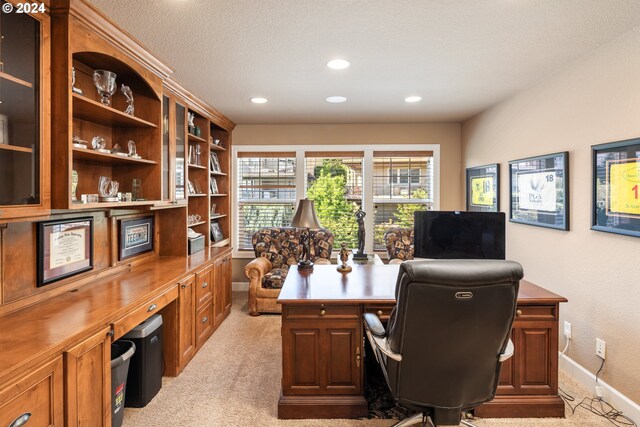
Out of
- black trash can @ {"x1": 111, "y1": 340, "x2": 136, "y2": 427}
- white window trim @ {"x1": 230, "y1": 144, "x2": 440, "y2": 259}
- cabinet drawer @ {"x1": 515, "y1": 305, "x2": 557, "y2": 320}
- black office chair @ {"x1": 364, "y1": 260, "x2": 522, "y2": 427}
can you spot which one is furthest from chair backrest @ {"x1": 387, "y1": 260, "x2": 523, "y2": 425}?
white window trim @ {"x1": 230, "y1": 144, "x2": 440, "y2": 259}

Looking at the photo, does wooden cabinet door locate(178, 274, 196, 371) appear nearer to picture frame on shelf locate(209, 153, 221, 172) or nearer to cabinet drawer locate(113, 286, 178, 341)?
cabinet drawer locate(113, 286, 178, 341)

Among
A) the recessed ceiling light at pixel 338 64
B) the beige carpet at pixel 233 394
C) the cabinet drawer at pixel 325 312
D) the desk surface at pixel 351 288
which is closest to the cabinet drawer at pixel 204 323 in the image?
the beige carpet at pixel 233 394

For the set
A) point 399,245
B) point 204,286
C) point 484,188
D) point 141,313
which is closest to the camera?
point 141,313

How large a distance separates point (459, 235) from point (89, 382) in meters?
2.64

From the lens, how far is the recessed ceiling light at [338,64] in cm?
271

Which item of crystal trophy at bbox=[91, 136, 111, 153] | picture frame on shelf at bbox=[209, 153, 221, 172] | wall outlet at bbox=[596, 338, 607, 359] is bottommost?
wall outlet at bbox=[596, 338, 607, 359]

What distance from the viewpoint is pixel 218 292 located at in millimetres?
3809

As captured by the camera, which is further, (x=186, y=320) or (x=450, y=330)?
(x=186, y=320)

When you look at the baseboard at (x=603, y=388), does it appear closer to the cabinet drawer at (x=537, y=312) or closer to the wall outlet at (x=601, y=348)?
the wall outlet at (x=601, y=348)

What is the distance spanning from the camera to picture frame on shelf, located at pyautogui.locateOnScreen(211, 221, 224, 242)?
4.65 metres

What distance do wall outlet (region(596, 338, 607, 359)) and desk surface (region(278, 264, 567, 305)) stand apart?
0.59 metres

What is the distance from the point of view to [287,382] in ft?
7.42

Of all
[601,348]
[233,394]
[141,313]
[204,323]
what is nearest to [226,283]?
[204,323]

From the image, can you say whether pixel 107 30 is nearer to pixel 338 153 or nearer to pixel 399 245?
pixel 338 153
